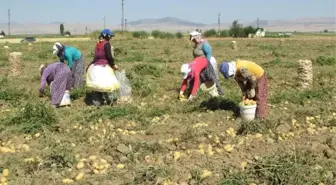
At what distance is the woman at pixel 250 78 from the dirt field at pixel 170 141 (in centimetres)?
35

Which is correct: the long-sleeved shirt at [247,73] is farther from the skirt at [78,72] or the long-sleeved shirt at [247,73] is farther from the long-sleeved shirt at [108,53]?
the skirt at [78,72]

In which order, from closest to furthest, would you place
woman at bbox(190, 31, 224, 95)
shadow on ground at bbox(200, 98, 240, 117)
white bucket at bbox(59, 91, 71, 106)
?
shadow on ground at bbox(200, 98, 240, 117)
white bucket at bbox(59, 91, 71, 106)
woman at bbox(190, 31, 224, 95)

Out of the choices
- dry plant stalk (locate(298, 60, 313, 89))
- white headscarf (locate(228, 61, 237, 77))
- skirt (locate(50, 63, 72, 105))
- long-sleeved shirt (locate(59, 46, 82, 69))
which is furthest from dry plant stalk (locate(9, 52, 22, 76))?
white headscarf (locate(228, 61, 237, 77))

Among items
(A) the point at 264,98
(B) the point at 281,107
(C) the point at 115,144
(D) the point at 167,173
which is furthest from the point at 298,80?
(D) the point at 167,173

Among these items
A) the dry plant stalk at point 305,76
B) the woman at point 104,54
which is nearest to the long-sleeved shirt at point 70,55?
the woman at point 104,54

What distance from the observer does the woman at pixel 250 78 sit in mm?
6695

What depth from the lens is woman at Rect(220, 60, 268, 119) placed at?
6695 mm

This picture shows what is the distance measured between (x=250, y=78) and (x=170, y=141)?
1544 mm

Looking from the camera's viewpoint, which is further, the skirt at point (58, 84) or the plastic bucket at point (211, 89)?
the plastic bucket at point (211, 89)

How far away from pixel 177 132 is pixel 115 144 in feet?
3.72

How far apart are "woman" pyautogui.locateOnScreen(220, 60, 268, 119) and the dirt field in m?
0.35

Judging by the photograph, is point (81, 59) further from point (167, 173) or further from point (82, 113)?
point (167, 173)

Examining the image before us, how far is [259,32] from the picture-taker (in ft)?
197

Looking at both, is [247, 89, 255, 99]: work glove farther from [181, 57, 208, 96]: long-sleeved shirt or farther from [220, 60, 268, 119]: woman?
[181, 57, 208, 96]: long-sleeved shirt
